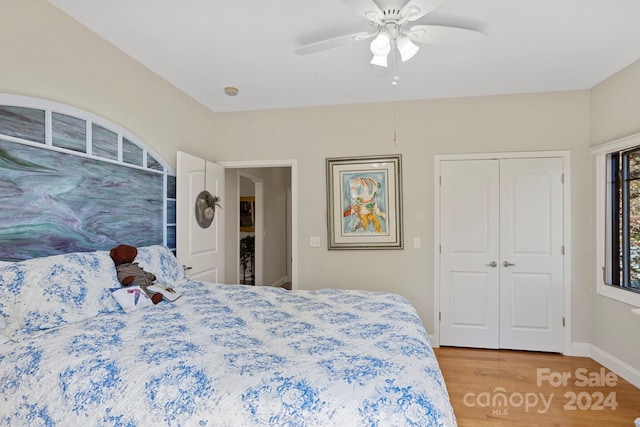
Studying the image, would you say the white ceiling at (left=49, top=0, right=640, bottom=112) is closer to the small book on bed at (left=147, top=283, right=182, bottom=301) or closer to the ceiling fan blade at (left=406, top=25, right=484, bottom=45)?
the ceiling fan blade at (left=406, top=25, right=484, bottom=45)

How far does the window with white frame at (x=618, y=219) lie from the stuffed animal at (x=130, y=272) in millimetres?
3669

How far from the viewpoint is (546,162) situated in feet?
10.3

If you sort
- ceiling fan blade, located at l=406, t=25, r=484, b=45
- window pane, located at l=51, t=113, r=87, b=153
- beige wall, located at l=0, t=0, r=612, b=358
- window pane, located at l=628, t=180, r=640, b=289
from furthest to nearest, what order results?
beige wall, located at l=0, t=0, r=612, b=358
window pane, located at l=628, t=180, r=640, b=289
window pane, located at l=51, t=113, r=87, b=153
ceiling fan blade, located at l=406, t=25, r=484, b=45

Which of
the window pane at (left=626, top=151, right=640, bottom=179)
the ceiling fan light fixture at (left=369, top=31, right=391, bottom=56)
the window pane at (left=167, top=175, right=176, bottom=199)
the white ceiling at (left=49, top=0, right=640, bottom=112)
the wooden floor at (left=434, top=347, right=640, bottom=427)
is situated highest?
the white ceiling at (left=49, top=0, right=640, bottom=112)

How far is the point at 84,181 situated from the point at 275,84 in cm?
178

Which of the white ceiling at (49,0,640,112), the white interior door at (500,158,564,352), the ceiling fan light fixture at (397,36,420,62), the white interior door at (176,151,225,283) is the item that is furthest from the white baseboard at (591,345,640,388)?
the white interior door at (176,151,225,283)

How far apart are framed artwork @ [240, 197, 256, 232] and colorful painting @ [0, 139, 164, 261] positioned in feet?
9.29

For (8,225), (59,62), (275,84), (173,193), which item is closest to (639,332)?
(275,84)

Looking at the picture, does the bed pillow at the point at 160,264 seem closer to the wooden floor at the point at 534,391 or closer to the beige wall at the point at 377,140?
the beige wall at the point at 377,140

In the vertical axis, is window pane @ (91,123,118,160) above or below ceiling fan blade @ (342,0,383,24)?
below

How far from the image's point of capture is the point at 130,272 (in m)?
1.98

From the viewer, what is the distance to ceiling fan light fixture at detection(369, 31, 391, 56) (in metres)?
1.73

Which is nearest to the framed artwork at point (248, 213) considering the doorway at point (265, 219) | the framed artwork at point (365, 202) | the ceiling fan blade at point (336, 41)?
the doorway at point (265, 219)

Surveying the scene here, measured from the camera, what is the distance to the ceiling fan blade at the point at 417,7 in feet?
4.87
